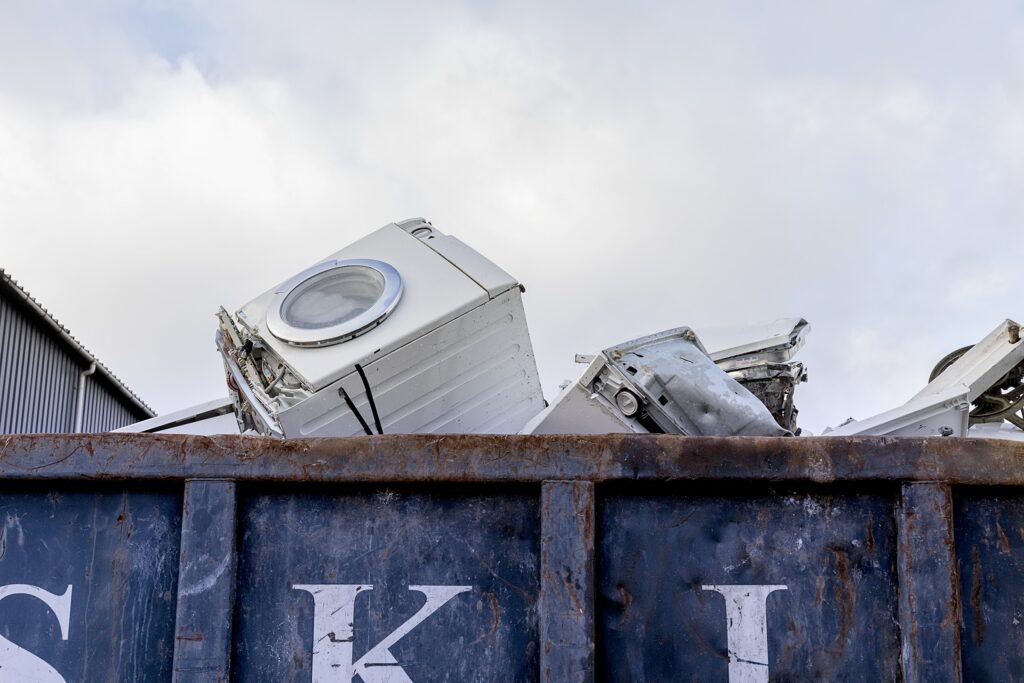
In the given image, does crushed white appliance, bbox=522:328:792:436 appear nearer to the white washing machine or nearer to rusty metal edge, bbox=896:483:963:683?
the white washing machine

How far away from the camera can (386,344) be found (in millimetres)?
3000

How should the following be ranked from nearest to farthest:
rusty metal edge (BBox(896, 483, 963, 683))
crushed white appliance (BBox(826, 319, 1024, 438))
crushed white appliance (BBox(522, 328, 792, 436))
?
rusty metal edge (BBox(896, 483, 963, 683)), crushed white appliance (BBox(522, 328, 792, 436)), crushed white appliance (BBox(826, 319, 1024, 438))

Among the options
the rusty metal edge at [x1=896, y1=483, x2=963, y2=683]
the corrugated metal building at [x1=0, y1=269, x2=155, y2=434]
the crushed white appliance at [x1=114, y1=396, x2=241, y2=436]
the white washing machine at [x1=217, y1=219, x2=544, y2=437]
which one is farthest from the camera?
the corrugated metal building at [x1=0, y1=269, x2=155, y2=434]

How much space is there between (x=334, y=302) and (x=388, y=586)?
4.47 feet

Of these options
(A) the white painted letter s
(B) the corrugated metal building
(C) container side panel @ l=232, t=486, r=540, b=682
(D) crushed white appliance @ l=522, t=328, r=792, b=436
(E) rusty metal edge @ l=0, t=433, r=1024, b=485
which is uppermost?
(B) the corrugated metal building

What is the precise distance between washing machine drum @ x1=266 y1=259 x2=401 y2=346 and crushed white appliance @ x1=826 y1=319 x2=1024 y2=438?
1294 millimetres

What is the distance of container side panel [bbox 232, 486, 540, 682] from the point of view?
2021 mm

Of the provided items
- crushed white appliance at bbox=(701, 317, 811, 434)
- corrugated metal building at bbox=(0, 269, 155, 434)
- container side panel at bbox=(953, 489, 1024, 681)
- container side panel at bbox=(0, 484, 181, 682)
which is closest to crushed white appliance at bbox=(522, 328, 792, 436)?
crushed white appliance at bbox=(701, 317, 811, 434)

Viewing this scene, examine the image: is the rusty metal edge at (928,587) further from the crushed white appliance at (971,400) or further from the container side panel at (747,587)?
the crushed white appliance at (971,400)

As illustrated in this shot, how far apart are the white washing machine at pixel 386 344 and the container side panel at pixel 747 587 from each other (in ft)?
3.64

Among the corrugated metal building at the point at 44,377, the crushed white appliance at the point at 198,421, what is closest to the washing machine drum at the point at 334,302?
the crushed white appliance at the point at 198,421

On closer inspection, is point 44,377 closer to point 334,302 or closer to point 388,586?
point 334,302

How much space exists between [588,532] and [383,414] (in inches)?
45.4

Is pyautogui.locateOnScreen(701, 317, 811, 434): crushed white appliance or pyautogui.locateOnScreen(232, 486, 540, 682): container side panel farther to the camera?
pyautogui.locateOnScreen(701, 317, 811, 434): crushed white appliance
